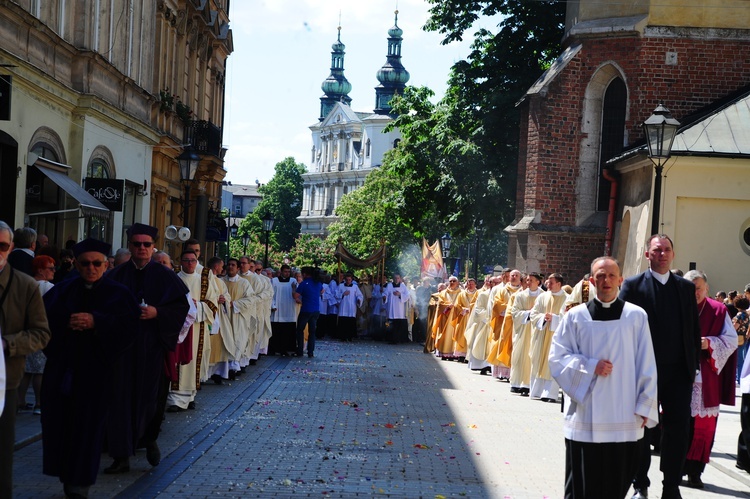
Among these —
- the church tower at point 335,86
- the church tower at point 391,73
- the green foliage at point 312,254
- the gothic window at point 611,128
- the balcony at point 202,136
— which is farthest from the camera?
the church tower at point 335,86

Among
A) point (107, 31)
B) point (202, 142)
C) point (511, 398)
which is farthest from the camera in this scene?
point (202, 142)

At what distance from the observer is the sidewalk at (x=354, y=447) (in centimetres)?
926

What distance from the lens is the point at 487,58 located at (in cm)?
3528

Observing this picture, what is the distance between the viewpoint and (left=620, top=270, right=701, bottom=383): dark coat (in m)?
9.10

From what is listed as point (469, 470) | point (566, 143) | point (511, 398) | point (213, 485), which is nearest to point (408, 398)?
point (511, 398)

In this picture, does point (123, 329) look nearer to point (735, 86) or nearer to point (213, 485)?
point (213, 485)

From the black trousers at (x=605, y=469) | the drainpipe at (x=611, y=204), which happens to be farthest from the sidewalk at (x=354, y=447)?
the drainpipe at (x=611, y=204)

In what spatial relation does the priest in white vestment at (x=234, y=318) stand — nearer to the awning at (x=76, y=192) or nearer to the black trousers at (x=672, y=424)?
the awning at (x=76, y=192)

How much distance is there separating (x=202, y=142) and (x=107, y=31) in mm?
10818

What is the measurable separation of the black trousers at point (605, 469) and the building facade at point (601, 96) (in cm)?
2185

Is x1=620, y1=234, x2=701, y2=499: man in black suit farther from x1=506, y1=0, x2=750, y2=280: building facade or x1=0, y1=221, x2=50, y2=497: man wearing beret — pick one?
x1=506, y1=0, x2=750, y2=280: building facade

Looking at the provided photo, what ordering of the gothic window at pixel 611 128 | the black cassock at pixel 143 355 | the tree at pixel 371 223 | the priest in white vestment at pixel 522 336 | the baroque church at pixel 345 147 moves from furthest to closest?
1. the baroque church at pixel 345 147
2. the tree at pixel 371 223
3. the gothic window at pixel 611 128
4. the priest in white vestment at pixel 522 336
5. the black cassock at pixel 143 355

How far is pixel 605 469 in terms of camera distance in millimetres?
7492

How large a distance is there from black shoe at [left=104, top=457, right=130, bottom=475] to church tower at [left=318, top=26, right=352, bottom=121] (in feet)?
510
